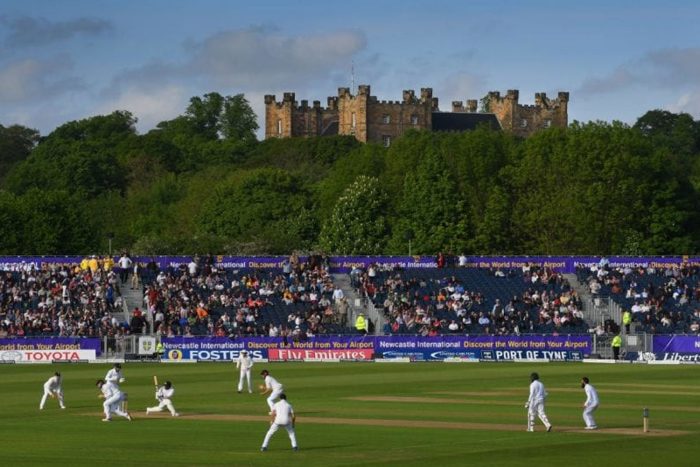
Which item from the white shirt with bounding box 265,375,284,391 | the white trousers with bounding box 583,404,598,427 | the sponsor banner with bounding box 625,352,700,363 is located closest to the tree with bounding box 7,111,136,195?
the sponsor banner with bounding box 625,352,700,363

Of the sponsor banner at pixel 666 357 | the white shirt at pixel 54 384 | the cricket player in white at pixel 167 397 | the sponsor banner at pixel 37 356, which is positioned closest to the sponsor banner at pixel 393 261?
the sponsor banner at pixel 37 356

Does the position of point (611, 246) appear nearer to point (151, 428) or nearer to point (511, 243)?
point (511, 243)

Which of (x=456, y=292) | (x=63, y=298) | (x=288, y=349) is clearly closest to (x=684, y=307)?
(x=456, y=292)

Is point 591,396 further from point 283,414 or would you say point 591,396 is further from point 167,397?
point 167,397

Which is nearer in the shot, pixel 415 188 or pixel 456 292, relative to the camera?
pixel 456 292

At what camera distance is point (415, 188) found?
124 metres

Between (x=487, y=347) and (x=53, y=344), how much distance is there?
65.4 ft

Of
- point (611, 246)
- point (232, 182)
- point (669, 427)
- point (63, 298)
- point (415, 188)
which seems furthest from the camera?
point (232, 182)

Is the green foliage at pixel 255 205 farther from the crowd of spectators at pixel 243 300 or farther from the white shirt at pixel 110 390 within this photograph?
the white shirt at pixel 110 390

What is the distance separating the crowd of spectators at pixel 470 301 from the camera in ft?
259

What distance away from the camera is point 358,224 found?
125062 millimetres

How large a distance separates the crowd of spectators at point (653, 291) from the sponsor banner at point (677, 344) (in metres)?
3.06

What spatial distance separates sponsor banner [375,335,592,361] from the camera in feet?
245

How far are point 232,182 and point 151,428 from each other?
Answer: 105m
